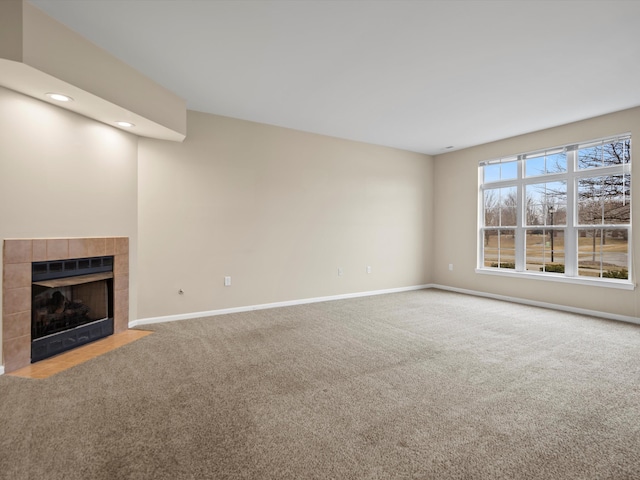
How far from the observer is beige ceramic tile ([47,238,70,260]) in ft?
9.57

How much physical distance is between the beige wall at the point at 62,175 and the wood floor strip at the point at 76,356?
0.48 m

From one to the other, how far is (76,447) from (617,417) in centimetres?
313

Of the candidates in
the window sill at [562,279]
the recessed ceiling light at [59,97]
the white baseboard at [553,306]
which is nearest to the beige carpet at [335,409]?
the white baseboard at [553,306]

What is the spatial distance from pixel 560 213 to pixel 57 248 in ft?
21.1

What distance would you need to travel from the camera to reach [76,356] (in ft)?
9.66

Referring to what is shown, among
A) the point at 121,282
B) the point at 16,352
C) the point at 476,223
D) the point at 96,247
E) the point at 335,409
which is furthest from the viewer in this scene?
the point at 476,223

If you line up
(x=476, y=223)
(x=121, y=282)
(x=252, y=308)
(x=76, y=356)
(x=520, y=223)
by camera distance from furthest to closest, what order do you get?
(x=476, y=223), (x=520, y=223), (x=252, y=308), (x=121, y=282), (x=76, y=356)

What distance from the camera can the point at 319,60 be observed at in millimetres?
2965

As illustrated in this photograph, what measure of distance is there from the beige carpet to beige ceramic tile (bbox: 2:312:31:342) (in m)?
0.38

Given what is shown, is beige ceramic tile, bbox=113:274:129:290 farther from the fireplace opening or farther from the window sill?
the window sill

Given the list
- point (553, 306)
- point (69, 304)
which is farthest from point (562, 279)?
point (69, 304)

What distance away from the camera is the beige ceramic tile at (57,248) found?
292 cm

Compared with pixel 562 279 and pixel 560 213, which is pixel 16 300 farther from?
pixel 560 213

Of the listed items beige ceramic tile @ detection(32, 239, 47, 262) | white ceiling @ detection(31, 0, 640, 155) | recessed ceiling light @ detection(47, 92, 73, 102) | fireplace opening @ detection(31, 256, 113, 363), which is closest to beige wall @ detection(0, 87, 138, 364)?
beige ceramic tile @ detection(32, 239, 47, 262)
